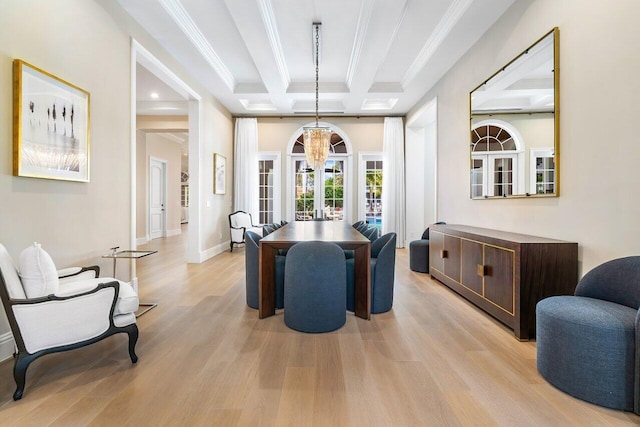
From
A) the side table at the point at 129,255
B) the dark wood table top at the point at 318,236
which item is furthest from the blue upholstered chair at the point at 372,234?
the side table at the point at 129,255

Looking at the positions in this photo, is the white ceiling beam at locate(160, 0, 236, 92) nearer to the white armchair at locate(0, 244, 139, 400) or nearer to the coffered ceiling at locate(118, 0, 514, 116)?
the coffered ceiling at locate(118, 0, 514, 116)

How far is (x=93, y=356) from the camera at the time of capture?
210 cm

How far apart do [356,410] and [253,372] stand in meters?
0.71

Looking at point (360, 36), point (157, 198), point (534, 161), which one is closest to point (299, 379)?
point (534, 161)

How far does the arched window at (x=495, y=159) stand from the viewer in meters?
3.06

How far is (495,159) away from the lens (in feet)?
11.2

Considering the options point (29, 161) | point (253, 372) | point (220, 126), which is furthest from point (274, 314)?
point (220, 126)

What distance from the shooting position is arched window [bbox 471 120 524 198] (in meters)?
3.06

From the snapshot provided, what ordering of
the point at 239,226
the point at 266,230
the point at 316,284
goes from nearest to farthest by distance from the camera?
the point at 316,284 < the point at 266,230 < the point at 239,226

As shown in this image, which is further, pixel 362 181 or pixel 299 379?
pixel 362 181

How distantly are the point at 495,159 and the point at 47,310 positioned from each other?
4.07m

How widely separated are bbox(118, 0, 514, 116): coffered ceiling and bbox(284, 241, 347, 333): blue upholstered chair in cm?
268

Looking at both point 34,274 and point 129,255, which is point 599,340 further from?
point 129,255

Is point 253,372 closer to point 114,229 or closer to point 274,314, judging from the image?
point 274,314
